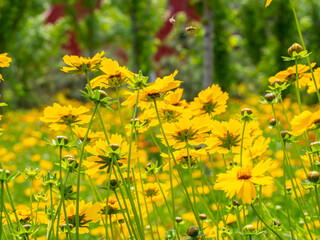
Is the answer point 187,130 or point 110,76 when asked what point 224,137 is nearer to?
point 187,130

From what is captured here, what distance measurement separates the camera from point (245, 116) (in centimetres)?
73

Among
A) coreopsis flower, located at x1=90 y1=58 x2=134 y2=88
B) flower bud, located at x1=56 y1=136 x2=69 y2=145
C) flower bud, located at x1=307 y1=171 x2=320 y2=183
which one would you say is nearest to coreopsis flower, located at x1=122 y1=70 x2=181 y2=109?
coreopsis flower, located at x1=90 y1=58 x2=134 y2=88

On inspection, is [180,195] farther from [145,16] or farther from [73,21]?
[73,21]

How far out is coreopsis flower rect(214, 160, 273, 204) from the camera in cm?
61

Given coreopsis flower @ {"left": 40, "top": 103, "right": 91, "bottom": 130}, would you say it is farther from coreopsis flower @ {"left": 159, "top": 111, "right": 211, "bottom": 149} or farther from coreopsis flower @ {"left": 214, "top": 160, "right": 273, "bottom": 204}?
coreopsis flower @ {"left": 214, "top": 160, "right": 273, "bottom": 204}

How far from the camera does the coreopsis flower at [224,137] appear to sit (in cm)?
74

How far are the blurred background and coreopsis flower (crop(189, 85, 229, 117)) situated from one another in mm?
139

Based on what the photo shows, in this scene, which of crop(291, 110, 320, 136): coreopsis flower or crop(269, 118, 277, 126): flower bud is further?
crop(269, 118, 277, 126): flower bud

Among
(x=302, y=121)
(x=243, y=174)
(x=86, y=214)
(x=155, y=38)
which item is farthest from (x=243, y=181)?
(x=155, y=38)

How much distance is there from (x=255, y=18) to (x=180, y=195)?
7.74 m

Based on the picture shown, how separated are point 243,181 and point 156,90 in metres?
0.22

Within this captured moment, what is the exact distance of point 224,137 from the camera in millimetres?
750

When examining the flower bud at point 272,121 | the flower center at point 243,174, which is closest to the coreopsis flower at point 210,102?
the flower bud at point 272,121

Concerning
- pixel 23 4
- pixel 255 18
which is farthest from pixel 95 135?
pixel 255 18
